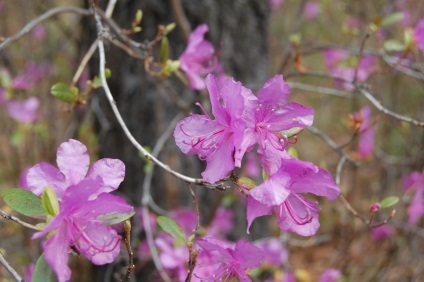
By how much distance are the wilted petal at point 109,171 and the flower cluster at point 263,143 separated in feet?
0.39

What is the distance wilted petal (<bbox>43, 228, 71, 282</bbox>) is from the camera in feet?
2.55

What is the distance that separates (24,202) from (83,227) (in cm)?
11

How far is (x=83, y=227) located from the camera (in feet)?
2.85

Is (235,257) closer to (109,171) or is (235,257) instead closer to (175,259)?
(109,171)

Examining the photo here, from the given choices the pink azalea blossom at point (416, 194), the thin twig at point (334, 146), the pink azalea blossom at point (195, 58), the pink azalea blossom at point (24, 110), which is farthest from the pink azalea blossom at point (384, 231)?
the pink azalea blossom at point (24, 110)

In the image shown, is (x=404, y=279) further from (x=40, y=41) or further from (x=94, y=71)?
(x=40, y=41)

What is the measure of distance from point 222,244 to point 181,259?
1.87 ft

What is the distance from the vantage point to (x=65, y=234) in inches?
32.9

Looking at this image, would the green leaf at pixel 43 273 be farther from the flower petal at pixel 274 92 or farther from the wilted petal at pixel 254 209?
the flower petal at pixel 274 92

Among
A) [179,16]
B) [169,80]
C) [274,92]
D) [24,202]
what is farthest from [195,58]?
[24,202]

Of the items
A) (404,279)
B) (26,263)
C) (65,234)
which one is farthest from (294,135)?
(404,279)

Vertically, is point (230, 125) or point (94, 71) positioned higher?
point (230, 125)

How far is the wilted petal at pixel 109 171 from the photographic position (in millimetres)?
882

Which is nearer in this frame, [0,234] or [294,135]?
[294,135]
